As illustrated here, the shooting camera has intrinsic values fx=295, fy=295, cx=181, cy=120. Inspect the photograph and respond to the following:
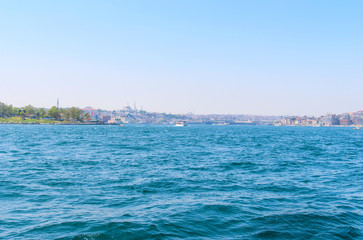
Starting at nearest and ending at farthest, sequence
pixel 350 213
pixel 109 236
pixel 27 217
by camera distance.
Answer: pixel 109 236 → pixel 27 217 → pixel 350 213

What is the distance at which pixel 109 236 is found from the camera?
1039cm

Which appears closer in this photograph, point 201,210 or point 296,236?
point 296,236

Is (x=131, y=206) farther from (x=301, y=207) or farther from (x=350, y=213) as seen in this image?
(x=350, y=213)

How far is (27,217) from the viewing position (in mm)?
12227

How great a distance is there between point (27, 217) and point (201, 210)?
24.3ft

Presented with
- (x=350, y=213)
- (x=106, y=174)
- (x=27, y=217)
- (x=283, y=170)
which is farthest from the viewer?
(x=283, y=170)

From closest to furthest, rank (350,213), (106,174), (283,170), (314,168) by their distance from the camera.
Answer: (350,213) → (106,174) → (283,170) → (314,168)

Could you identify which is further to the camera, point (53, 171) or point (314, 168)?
point (314, 168)

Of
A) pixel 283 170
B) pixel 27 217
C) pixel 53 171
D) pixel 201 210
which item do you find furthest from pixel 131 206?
pixel 283 170

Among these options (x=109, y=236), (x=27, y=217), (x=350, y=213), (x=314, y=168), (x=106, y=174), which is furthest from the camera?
(x=314, y=168)

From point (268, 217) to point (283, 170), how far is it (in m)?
14.2

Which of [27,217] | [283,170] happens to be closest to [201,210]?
[27,217]

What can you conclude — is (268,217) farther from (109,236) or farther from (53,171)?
(53,171)

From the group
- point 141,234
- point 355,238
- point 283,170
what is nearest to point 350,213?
point 355,238
